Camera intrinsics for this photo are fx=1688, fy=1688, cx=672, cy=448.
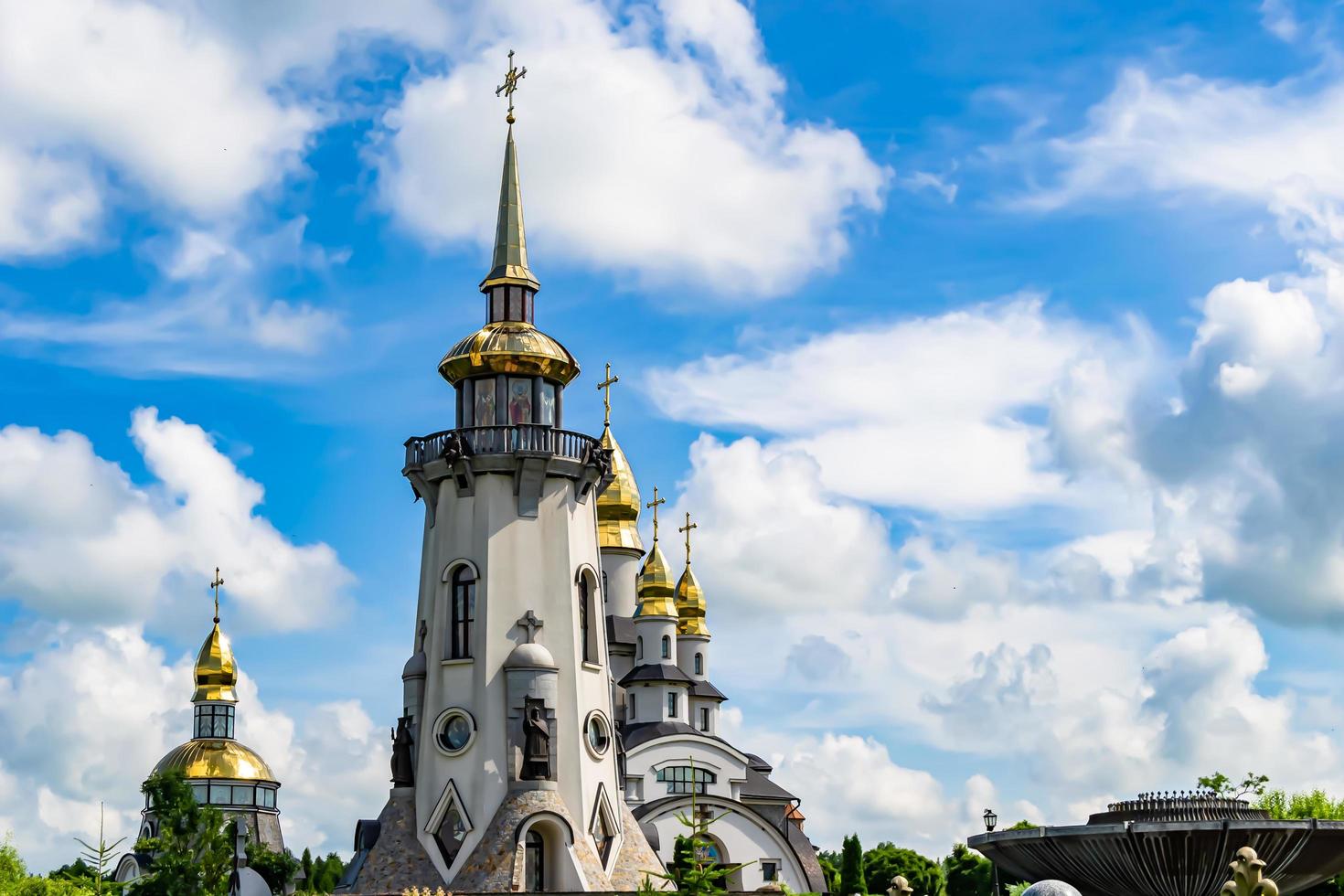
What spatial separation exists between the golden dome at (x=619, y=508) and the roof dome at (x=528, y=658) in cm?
2368

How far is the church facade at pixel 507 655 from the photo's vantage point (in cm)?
3750

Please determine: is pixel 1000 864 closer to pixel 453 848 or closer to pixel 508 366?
pixel 453 848

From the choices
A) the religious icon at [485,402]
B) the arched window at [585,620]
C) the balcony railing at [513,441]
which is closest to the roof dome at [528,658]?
the arched window at [585,620]

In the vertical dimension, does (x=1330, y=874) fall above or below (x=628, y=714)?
below

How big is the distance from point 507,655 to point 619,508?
24.4 metres

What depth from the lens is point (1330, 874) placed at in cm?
2527

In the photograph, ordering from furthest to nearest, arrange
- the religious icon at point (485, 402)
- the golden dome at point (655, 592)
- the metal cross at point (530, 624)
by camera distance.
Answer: the golden dome at point (655, 592), the religious icon at point (485, 402), the metal cross at point (530, 624)

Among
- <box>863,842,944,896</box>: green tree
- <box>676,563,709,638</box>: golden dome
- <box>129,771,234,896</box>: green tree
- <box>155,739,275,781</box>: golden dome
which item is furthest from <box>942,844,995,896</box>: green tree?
<box>129,771,234,896</box>: green tree

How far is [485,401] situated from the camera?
4062 centimetres

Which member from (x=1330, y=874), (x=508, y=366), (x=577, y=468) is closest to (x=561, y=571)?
(x=577, y=468)

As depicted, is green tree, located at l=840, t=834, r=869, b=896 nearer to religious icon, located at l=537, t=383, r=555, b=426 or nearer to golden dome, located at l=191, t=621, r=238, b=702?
golden dome, located at l=191, t=621, r=238, b=702

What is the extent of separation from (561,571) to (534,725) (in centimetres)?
385

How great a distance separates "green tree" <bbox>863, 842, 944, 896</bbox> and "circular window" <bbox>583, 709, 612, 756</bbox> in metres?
43.8

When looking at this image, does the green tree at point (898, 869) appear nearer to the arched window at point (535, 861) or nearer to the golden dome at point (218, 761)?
the golden dome at point (218, 761)
